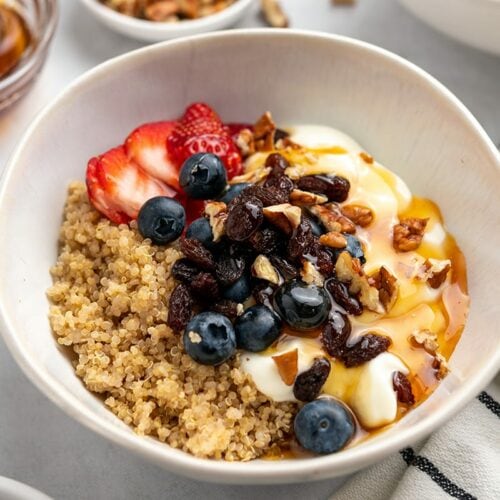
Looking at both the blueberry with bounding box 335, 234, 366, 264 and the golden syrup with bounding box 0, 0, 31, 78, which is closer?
the blueberry with bounding box 335, 234, 366, 264

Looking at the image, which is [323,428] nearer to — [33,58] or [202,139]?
[202,139]

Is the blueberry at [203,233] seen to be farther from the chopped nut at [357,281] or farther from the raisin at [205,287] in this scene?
the chopped nut at [357,281]

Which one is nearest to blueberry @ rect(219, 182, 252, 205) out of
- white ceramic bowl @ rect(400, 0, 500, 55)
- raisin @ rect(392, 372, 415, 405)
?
raisin @ rect(392, 372, 415, 405)

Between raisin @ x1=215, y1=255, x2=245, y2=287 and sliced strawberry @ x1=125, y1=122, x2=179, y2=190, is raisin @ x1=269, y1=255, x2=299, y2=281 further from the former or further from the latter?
sliced strawberry @ x1=125, y1=122, x2=179, y2=190

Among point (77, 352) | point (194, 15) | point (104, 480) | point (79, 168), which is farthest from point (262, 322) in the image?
point (194, 15)

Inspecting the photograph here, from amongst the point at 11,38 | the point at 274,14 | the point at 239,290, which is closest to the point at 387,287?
the point at 239,290

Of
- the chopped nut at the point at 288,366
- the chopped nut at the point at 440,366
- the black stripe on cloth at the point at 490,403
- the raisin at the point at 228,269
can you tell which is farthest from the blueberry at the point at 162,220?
the black stripe on cloth at the point at 490,403

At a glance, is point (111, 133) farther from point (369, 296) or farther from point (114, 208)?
point (369, 296)
